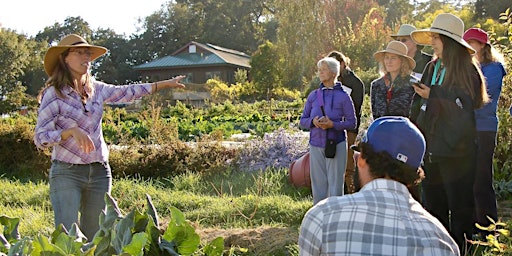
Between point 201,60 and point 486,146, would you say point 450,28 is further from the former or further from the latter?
point 201,60

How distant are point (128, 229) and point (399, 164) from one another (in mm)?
945

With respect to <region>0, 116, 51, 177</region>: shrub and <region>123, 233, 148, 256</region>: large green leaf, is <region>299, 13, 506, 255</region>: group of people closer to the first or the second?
<region>123, 233, 148, 256</region>: large green leaf

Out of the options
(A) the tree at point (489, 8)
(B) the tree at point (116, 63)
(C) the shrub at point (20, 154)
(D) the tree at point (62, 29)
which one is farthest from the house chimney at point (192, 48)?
(C) the shrub at point (20, 154)

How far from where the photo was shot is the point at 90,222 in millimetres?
3854

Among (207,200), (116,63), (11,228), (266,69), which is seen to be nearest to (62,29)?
(116,63)

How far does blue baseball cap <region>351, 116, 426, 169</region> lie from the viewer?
2.06m

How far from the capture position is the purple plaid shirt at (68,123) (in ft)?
11.9

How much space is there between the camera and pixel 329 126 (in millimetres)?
5477

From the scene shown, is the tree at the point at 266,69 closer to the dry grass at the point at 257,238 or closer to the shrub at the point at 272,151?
Answer: the shrub at the point at 272,151

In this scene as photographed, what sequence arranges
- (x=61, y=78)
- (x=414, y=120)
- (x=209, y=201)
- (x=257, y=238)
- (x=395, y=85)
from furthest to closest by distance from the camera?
(x=209, y=201) → (x=395, y=85) → (x=257, y=238) → (x=414, y=120) → (x=61, y=78)

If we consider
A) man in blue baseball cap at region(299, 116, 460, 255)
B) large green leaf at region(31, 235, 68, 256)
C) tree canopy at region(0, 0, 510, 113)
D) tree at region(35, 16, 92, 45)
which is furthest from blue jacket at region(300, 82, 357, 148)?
tree at region(35, 16, 92, 45)

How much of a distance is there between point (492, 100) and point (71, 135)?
121 inches

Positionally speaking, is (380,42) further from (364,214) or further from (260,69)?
(364,214)

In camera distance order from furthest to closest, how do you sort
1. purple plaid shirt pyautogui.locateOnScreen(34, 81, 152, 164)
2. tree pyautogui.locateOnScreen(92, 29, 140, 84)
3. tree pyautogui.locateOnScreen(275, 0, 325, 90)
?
tree pyautogui.locateOnScreen(92, 29, 140, 84), tree pyautogui.locateOnScreen(275, 0, 325, 90), purple plaid shirt pyautogui.locateOnScreen(34, 81, 152, 164)
